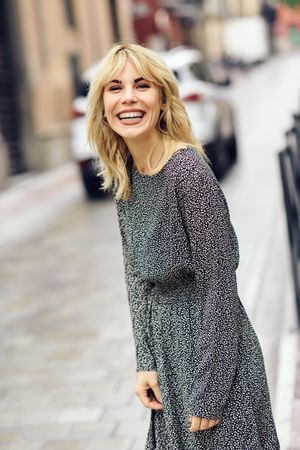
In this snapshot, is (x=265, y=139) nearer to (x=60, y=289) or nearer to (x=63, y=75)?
(x=63, y=75)

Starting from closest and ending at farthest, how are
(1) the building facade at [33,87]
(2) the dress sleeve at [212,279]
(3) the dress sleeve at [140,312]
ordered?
(2) the dress sleeve at [212,279], (3) the dress sleeve at [140,312], (1) the building facade at [33,87]

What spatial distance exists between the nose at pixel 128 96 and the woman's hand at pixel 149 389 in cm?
71

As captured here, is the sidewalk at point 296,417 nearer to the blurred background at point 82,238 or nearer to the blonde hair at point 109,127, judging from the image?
the blurred background at point 82,238

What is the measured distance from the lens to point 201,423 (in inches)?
87.4

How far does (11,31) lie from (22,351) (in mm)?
13874

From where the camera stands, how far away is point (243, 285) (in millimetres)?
6992

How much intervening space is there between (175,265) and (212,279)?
10 cm

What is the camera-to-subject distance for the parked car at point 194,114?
12367 millimetres

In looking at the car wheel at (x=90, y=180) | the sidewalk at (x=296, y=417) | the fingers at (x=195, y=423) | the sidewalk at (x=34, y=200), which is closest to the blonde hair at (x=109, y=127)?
the fingers at (x=195, y=423)

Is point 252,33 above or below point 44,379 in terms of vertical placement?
below

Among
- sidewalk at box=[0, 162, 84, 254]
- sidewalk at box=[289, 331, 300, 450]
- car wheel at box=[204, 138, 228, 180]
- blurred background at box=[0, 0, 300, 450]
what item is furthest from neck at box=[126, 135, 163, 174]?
car wheel at box=[204, 138, 228, 180]

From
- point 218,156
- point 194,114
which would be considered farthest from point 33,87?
point 194,114

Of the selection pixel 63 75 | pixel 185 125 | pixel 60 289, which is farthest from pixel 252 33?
pixel 185 125

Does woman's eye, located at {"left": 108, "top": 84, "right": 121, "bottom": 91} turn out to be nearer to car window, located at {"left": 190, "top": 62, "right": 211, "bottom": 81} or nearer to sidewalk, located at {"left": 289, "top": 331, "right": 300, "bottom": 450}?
sidewalk, located at {"left": 289, "top": 331, "right": 300, "bottom": 450}
